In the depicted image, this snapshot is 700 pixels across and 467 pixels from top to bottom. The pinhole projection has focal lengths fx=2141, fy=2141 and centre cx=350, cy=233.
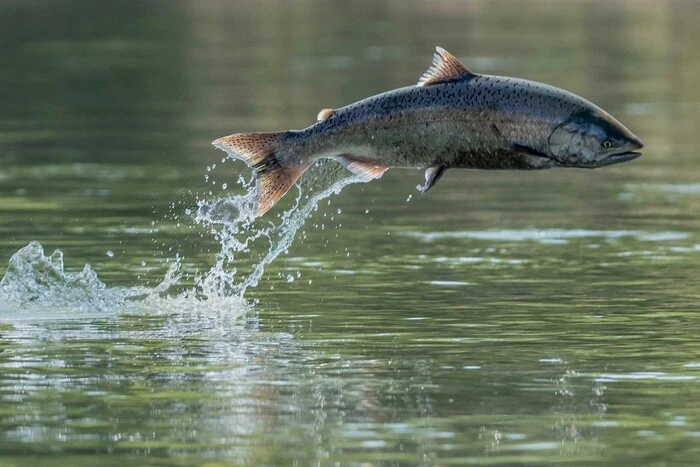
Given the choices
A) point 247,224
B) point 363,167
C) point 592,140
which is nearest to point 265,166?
point 363,167

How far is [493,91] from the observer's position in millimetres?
12828

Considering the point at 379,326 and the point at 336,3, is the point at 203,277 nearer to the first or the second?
the point at 379,326

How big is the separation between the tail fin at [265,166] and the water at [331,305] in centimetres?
101

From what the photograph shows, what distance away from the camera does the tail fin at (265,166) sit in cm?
1361

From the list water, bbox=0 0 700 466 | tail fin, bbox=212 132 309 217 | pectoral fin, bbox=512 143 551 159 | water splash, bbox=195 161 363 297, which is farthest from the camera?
water splash, bbox=195 161 363 297

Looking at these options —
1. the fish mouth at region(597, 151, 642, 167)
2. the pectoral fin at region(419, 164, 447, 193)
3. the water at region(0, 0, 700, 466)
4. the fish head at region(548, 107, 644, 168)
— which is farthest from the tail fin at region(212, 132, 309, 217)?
the fish mouth at region(597, 151, 642, 167)

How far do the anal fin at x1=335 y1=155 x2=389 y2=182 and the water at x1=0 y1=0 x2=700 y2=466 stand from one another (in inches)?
45.5

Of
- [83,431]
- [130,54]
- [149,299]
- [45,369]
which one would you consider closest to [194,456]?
[83,431]

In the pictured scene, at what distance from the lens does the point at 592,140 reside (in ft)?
41.0

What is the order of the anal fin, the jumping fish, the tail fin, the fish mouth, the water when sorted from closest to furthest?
the water < the fish mouth < the jumping fish < the anal fin < the tail fin

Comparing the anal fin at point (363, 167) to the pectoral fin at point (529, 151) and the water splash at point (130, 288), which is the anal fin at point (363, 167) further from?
the water splash at point (130, 288)

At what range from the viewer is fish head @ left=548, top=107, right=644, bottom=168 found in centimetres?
1247

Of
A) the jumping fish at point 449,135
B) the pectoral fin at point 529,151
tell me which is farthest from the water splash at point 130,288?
the pectoral fin at point 529,151

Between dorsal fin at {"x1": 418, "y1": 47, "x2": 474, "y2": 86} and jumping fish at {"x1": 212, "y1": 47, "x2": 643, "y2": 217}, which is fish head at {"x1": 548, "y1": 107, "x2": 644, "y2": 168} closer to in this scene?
jumping fish at {"x1": 212, "y1": 47, "x2": 643, "y2": 217}
